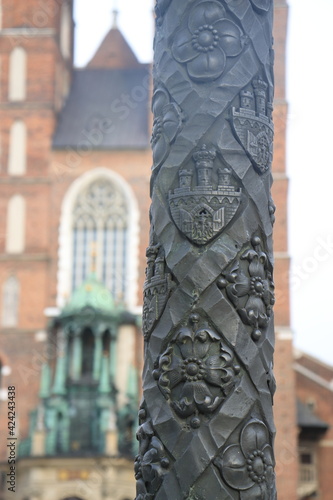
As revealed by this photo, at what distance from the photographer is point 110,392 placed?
26.1 m

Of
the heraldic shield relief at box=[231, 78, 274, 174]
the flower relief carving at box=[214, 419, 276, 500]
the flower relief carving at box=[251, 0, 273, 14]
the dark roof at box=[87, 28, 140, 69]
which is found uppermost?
the dark roof at box=[87, 28, 140, 69]

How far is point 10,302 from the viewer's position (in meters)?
28.2

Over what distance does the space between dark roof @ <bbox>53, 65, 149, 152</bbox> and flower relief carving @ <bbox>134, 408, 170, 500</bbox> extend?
2685 centimetres

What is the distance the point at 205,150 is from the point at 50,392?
2430 centimetres

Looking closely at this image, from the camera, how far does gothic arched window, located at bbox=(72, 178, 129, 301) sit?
2844 cm

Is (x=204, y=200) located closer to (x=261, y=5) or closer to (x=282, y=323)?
(x=261, y=5)

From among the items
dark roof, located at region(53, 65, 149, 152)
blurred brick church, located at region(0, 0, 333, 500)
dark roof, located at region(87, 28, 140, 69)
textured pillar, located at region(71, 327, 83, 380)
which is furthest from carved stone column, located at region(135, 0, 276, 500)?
dark roof, located at region(87, 28, 140, 69)

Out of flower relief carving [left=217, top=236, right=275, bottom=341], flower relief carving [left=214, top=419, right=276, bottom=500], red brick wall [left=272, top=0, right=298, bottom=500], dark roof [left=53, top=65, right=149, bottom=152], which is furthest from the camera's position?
dark roof [left=53, top=65, right=149, bottom=152]

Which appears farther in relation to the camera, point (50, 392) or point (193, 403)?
point (50, 392)

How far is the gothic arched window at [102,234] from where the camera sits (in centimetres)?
2844

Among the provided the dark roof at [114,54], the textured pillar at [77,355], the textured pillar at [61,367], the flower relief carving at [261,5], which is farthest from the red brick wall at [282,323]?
the flower relief carving at [261,5]

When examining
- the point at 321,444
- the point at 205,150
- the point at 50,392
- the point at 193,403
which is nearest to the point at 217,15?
the point at 205,150

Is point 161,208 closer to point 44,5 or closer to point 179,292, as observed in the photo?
point 179,292

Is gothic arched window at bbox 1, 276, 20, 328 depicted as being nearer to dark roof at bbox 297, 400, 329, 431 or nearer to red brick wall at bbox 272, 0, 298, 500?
red brick wall at bbox 272, 0, 298, 500
